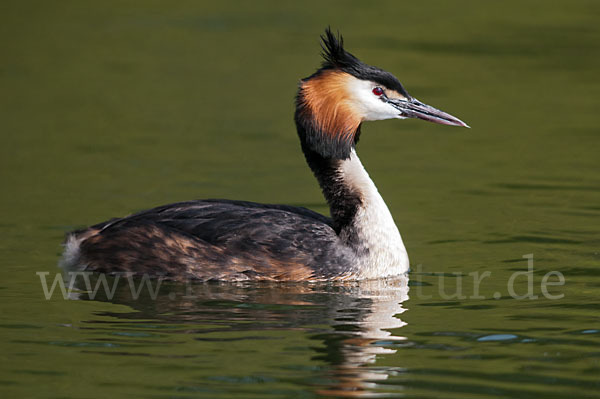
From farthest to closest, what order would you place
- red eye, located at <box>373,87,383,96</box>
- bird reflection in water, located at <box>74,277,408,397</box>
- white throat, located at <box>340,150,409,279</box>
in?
red eye, located at <box>373,87,383,96</box>
white throat, located at <box>340,150,409,279</box>
bird reflection in water, located at <box>74,277,408,397</box>

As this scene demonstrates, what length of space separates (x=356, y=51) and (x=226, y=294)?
996 cm

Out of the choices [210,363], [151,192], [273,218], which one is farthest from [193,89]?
[210,363]

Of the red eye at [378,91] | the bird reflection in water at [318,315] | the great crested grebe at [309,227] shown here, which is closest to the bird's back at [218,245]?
the great crested grebe at [309,227]

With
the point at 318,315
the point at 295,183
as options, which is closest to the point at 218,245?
the point at 318,315

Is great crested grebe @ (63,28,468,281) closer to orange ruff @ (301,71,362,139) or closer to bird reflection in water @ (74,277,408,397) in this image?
orange ruff @ (301,71,362,139)

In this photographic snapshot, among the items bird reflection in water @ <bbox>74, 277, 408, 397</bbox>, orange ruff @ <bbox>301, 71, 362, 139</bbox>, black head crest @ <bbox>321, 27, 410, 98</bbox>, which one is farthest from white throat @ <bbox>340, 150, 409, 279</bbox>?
black head crest @ <bbox>321, 27, 410, 98</bbox>

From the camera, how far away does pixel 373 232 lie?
9727 mm

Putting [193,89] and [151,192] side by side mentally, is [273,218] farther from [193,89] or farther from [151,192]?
[193,89]

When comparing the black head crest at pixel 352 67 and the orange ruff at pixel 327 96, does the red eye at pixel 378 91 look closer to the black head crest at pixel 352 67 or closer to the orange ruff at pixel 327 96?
the black head crest at pixel 352 67

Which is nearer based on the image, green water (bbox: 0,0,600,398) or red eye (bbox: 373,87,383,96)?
green water (bbox: 0,0,600,398)

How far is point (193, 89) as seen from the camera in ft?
56.4

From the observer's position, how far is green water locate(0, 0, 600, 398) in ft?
23.9

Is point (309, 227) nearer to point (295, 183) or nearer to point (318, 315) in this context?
point (318, 315)

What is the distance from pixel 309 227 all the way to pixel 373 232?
53 cm
